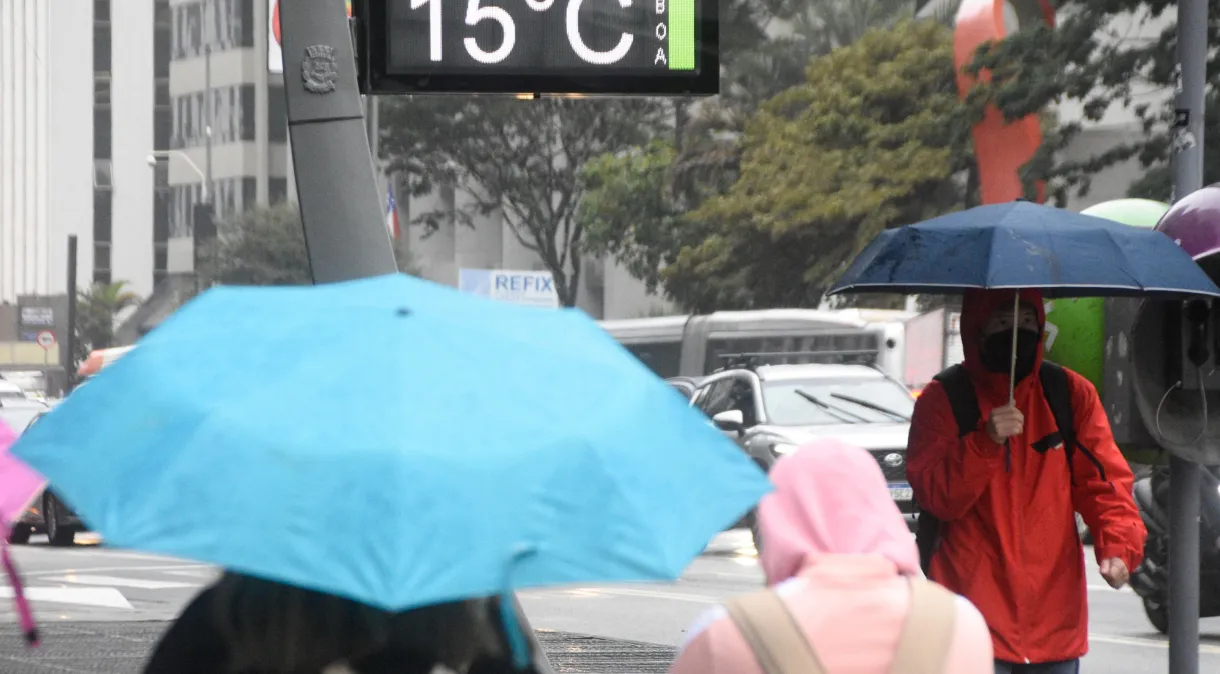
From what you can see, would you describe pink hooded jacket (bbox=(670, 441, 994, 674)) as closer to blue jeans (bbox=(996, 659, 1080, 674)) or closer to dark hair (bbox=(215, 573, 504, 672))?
dark hair (bbox=(215, 573, 504, 672))

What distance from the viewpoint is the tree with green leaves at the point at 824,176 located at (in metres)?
39.8

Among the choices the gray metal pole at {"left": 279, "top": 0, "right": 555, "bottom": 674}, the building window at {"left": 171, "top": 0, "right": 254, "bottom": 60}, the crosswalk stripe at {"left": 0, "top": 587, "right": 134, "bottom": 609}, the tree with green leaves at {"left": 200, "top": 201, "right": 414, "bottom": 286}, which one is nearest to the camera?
the gray metal pole at {"left": 279, "top": 0, "right": 555, "bottom": 674}

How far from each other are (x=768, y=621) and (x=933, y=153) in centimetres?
3700

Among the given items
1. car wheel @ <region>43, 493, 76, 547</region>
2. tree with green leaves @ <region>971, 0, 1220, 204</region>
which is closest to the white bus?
tree with green leaves @ <region>971, 0, 1220, 204</region>

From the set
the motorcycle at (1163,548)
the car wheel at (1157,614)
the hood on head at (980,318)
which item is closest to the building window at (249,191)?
the car wheel at (1157,614)

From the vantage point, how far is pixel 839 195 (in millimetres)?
40031

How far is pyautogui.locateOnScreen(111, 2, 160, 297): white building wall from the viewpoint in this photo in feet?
308

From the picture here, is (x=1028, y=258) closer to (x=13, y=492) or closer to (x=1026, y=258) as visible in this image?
(x=1026, y=258)

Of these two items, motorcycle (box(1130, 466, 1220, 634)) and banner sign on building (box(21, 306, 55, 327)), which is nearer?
motorcycle (box(1130, 466, 1220, 634))

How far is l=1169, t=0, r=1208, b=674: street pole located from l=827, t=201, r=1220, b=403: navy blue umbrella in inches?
32.6

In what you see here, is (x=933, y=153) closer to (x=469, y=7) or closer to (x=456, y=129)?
(x=456, y=129)

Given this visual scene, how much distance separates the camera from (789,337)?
38812mm

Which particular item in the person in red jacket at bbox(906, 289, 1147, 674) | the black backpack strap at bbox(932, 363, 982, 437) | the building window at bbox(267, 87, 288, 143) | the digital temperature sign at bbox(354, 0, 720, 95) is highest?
the building window at bbox(267, 87, 288, 143)

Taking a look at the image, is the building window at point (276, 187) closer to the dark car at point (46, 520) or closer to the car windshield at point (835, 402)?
the dark car at point (46, 520)
